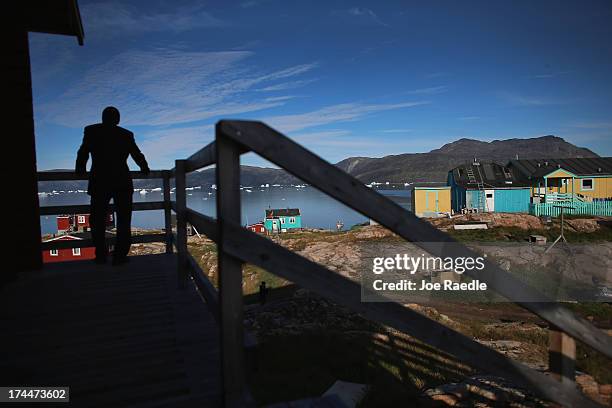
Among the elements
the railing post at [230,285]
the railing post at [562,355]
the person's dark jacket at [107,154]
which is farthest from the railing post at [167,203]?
the railing post at [562,355]

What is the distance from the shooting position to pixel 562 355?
8.53ft

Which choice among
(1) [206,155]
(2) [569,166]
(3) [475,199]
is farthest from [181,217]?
(2) [569,166]

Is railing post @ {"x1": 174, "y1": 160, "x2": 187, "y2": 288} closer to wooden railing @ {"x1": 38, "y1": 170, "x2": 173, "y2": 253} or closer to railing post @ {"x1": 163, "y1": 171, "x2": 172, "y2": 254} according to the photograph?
wooden railing @ {"x1": 38, "y1": 170, "x2": 173, "y2": 253}

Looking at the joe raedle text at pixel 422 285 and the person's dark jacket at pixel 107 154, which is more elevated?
the person's dark jacket at pixel 107 154

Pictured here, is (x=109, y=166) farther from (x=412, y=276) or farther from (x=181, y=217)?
(x=412, y=276)

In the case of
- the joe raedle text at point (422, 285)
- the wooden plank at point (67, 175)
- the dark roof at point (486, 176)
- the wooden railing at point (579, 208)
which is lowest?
the joe raedle text at point (422, 285)

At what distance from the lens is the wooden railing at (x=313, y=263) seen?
1.94m

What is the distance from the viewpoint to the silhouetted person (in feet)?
16.6

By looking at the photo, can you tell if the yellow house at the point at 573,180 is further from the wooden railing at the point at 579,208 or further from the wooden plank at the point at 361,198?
the wooden plank at the point at 361,198

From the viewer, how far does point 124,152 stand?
5.21 m

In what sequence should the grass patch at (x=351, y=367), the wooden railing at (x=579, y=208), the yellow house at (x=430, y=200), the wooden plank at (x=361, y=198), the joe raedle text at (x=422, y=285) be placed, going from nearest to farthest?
the wooden plank at (x=361, y=198) → the grass patch at (x=351, y=367) → the joe raedle text at (x=422, y=285) → the wooden railing at (x=579, y=208) → the yellow house at (x=430, y=200)

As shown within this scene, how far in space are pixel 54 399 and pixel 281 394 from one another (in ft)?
19.4

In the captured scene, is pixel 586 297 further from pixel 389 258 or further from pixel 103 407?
pixel 103 407

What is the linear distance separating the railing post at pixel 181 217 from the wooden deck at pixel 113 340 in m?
0.24
